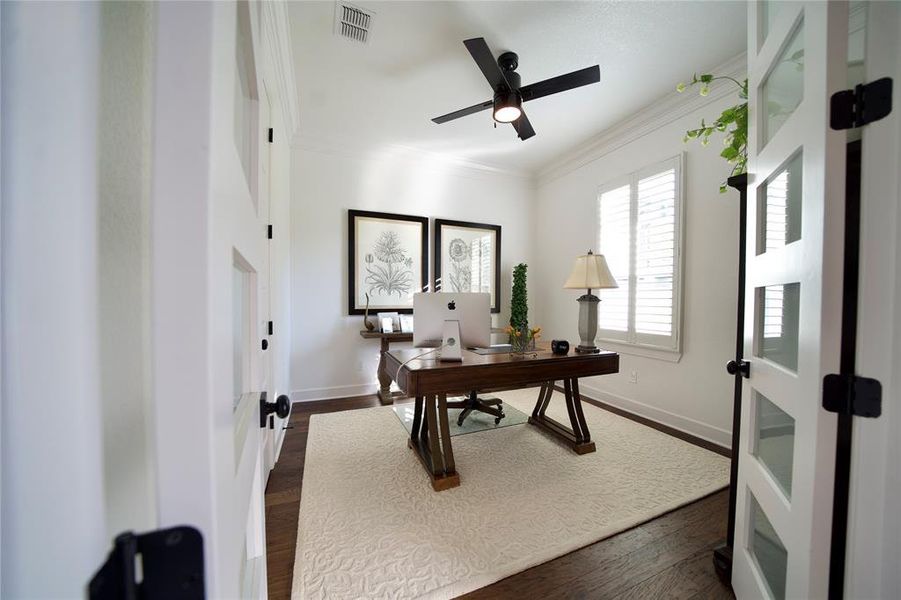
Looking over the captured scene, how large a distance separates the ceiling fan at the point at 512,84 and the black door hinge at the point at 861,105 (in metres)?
1.51

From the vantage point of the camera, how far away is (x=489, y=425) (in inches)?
108

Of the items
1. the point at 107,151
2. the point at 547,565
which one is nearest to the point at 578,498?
the point at 547,565

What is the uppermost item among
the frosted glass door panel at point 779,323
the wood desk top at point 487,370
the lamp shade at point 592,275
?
the lamp shade at point 592,275

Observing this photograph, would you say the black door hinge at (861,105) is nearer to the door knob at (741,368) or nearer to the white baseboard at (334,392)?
the door knob at (741,368)

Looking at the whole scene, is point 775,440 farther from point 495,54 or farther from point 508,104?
point 495,54

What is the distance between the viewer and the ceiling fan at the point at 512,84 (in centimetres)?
197

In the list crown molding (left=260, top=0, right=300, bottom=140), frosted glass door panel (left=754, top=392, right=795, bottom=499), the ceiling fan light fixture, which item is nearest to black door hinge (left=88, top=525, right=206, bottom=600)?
frosted glass door panel (left=754, top=392, right=795, bottom=499)

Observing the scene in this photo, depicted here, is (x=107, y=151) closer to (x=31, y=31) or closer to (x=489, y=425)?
(x=31, y=31)

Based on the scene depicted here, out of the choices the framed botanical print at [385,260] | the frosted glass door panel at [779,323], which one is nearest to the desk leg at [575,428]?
the frosted glass door panel at [779,323]

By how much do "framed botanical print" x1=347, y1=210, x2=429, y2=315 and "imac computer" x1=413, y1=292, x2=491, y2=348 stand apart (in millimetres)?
1667

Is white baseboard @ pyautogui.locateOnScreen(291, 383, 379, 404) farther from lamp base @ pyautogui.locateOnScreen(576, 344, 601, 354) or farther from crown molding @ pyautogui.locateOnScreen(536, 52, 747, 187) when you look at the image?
crown molding @ pyautogui.locateOnScreen(536, 52, 747, 187)

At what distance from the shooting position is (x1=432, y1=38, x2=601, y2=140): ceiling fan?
6.47ft

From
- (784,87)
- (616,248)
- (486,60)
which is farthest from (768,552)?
(616,248)

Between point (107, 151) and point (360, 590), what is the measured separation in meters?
1.57
